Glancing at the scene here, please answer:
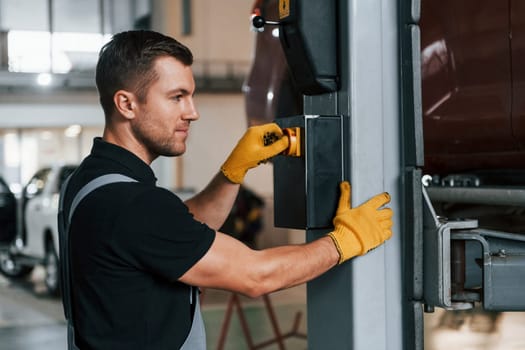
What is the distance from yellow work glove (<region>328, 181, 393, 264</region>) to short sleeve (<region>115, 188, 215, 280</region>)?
352 millimetres

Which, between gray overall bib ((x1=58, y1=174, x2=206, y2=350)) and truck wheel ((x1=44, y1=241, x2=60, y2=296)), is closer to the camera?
gray overall bib ((x1=58, y1=174, x2=206, y2=350))

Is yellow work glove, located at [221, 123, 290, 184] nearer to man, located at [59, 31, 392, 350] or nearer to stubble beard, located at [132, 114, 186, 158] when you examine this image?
man, located at [59, 31, 392, 350]

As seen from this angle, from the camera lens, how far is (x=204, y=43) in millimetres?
20469

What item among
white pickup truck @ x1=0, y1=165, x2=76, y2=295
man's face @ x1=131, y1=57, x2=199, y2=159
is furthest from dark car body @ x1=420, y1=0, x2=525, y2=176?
white pickup truck @ x1=0, y1=165, x2=76, y2=295

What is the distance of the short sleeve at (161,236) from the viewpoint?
2.09 m

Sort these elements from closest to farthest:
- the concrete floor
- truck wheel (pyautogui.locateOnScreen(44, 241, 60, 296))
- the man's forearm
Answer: the man's forearm → the concrete floor → truck wheel (pyautogui.locateOnScreen(44, 241, 60, 296))

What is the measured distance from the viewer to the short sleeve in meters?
2.09

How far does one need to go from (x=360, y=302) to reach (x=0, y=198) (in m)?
9.31

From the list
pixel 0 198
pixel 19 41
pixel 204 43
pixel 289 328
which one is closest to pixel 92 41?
pixel 19 41

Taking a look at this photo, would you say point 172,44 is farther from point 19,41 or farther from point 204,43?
point 19,41

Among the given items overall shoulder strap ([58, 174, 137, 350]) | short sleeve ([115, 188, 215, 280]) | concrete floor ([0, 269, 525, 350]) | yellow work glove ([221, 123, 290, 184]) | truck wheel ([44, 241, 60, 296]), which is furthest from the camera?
truck wheel ([44, 241, 60, 296])

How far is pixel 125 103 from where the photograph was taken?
7.50 ft

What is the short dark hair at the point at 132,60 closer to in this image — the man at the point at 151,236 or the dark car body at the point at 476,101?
the man at the point at 151,236

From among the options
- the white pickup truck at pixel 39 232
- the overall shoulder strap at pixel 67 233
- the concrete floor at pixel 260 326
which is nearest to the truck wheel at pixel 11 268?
the white pickup truck at pixel 39 232
